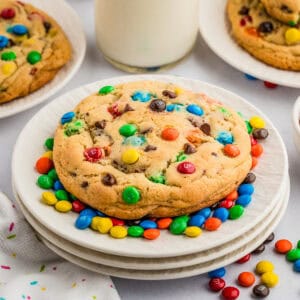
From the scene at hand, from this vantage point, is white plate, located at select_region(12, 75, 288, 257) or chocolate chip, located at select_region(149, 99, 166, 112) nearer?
white plate, located at select_region(12, 75, 288, 257)

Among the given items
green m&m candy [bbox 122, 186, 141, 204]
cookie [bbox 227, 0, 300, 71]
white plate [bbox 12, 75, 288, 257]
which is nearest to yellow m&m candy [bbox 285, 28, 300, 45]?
cookie [bbox 227, 0, 300, 71]

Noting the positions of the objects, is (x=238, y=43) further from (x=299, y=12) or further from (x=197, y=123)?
(x=197, y=123)

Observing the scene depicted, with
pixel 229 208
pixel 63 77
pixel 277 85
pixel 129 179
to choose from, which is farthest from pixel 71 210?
pixel 277 85

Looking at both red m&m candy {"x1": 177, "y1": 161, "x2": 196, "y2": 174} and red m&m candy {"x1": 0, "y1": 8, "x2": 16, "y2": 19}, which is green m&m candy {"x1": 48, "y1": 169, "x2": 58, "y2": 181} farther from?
red m&m candy {"x1": 0, "y1": 8, "x2": 16, "y2": 19}

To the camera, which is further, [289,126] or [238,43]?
[238,43]

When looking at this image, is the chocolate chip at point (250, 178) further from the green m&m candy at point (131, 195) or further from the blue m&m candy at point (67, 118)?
the blue m&m candy at point (67, 118)

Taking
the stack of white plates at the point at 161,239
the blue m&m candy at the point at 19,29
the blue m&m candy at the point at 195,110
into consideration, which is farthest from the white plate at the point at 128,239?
the blue m&m candy at the point at 19,29

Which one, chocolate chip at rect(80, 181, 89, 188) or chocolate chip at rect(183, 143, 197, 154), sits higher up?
chocolate chip at rect(183, 143, 197, 154)
